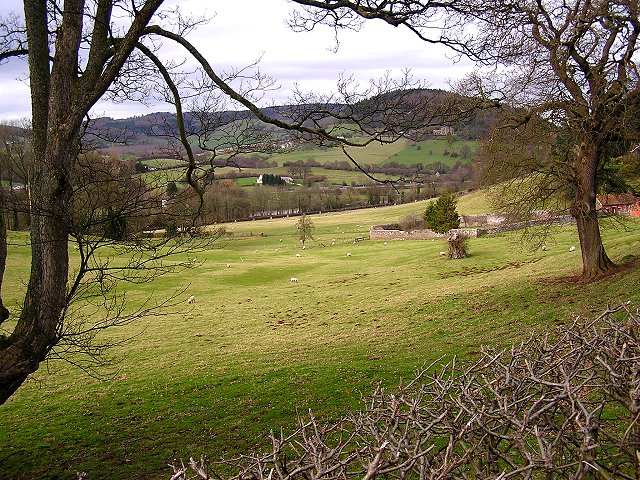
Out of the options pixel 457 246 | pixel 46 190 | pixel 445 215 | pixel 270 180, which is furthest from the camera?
pixel 270 180

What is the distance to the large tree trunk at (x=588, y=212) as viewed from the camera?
16547 mm

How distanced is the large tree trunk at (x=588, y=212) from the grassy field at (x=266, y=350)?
3.18 ft

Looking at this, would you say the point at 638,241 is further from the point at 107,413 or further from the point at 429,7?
the point at 107,413

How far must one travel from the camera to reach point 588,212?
54.5 ft

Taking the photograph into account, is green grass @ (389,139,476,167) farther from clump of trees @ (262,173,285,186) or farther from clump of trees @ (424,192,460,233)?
clump of trees @ (424,192,460,233)

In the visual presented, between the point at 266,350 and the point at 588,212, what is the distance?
10.9 meters

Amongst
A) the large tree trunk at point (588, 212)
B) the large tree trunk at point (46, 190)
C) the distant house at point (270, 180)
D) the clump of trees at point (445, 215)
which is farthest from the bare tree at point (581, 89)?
the distant house at point (270, 180)

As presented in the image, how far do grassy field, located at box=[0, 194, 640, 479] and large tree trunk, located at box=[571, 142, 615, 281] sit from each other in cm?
97

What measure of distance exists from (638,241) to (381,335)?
12.0 m

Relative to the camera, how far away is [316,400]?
10297 millimetres

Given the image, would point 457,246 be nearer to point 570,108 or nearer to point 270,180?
point 570,108

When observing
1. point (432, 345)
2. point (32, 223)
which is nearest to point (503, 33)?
point (432, 345)

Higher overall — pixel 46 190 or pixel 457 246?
pixel 46 190

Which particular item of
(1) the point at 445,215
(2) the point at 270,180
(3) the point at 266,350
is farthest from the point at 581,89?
(2) the point at 270,180
